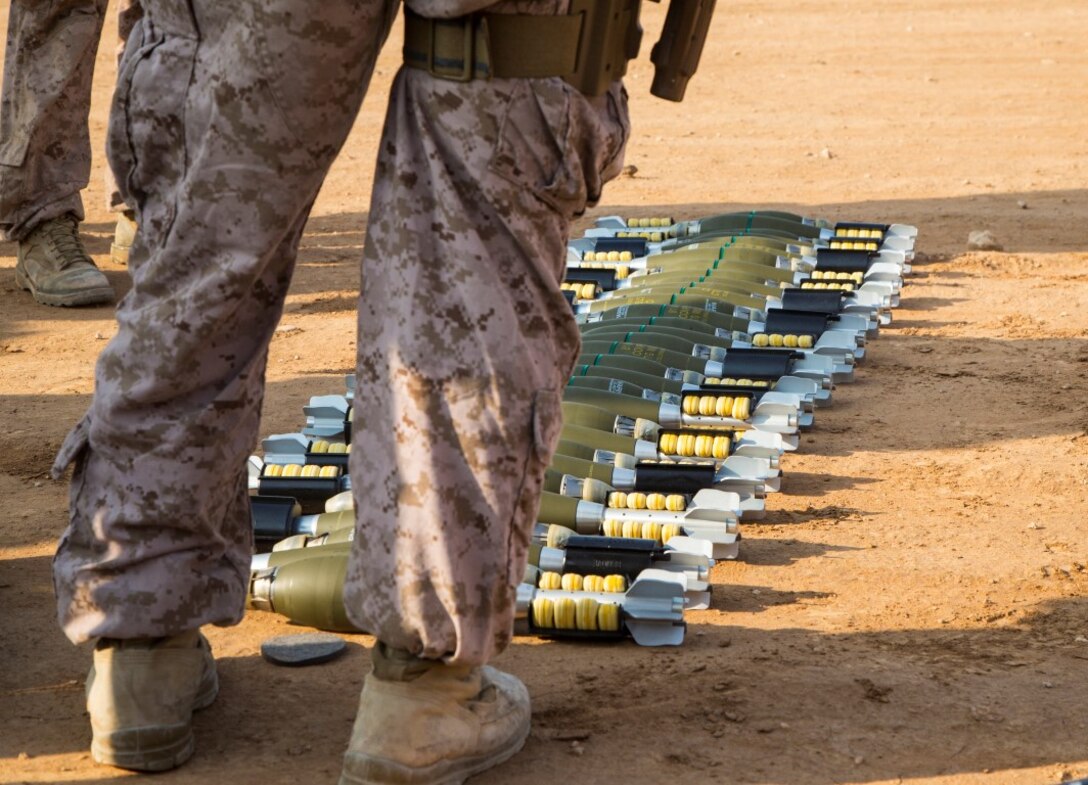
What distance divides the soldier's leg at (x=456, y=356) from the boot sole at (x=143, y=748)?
42 centimetres

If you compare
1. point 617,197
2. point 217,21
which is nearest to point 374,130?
point 617,197

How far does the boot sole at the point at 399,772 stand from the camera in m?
2.94

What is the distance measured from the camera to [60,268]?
6984 millimetres

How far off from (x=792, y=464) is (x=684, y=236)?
2.81 meters

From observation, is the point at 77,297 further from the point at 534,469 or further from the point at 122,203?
the point at 534,469

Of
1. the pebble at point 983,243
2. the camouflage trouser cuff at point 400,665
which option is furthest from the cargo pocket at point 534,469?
the pebble at point 983,243

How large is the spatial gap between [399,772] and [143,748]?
53cm

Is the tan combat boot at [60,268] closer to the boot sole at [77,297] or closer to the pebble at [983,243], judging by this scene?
the boot sole at [77,297]

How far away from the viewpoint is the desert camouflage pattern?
6.68 metres

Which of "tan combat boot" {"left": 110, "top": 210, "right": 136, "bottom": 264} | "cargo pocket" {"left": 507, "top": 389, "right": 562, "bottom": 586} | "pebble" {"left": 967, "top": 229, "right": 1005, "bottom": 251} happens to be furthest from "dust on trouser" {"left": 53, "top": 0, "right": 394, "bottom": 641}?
"pebble" {"left": 967, "top": 229, "right": 1005, "bottom": 251}

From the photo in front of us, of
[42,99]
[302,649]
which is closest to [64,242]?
[42,99]

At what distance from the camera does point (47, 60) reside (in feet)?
21.9

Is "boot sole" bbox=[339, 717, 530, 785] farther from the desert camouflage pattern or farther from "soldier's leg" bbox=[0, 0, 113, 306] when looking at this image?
"soldier's leg" bbox=[0, 0, 113, 306]

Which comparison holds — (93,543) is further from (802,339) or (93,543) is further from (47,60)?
(47,60)
